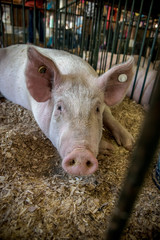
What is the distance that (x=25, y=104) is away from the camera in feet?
9.96

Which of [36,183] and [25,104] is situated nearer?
[36,183]

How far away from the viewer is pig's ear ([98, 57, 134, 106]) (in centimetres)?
181

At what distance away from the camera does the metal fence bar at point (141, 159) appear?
55 centimetres

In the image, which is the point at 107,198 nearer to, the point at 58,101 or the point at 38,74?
the point at 58,101

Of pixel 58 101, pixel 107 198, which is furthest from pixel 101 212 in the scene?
pixel 58 101

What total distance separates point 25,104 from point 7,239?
2190mm

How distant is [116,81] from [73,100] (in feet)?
2.03

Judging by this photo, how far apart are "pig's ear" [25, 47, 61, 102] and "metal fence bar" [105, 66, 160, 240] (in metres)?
1.38

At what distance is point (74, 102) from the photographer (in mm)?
1708

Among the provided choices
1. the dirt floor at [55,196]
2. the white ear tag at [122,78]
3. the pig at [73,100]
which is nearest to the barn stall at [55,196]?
the dirt floor at [55,196]

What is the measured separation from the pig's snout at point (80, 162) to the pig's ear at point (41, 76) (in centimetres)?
83

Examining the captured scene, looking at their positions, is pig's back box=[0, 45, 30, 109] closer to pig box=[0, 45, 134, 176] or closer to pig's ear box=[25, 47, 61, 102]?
pig box=[0, 45, 134, 176]

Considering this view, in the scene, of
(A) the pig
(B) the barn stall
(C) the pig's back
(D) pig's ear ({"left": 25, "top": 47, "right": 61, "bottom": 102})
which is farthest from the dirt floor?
(C) the pig's back

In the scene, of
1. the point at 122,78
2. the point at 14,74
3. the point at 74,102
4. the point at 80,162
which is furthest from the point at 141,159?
the point at 14,74
